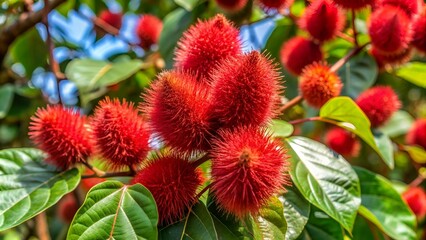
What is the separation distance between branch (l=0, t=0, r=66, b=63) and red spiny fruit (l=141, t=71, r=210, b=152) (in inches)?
34.3

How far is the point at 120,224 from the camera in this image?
980 mm

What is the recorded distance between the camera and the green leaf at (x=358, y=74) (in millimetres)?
1728

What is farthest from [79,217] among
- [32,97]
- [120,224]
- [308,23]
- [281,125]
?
[32,97]

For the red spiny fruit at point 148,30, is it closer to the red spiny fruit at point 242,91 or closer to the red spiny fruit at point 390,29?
the red spiny fruit at point 390,29

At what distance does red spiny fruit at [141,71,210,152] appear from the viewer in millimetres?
940

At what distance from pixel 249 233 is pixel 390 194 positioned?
0.69m

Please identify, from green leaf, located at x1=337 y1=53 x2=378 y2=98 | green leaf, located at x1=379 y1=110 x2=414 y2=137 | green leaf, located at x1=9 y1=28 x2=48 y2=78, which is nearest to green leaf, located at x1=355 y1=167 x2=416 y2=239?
green leaf, located at x1=337 y1=53 x2=378 y2=98

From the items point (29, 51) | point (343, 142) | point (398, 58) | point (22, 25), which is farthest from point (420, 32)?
point (29, 51)

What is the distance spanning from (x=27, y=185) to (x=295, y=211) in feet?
1.89

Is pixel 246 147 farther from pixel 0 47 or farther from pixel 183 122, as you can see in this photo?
pixel 0 47

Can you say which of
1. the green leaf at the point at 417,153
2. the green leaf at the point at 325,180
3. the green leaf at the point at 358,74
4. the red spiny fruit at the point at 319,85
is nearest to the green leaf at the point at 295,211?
the green leaf at the point at 325,180

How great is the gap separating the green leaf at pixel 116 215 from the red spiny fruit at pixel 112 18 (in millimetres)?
1599

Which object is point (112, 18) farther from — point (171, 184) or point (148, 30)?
point (171, 184)

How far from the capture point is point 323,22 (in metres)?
1.46
